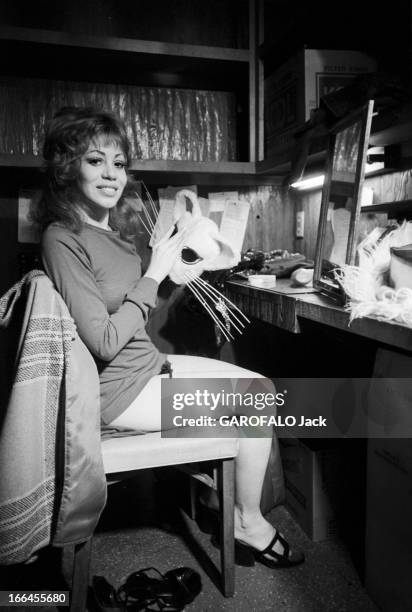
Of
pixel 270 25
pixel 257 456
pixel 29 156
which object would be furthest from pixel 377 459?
pixel 270 25

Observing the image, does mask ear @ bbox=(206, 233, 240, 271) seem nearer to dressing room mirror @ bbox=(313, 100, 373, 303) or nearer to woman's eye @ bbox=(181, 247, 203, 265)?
woman's eye @ bbox=(181, 247, 203, 265)

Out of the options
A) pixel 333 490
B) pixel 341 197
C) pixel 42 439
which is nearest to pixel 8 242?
pixel 42 439

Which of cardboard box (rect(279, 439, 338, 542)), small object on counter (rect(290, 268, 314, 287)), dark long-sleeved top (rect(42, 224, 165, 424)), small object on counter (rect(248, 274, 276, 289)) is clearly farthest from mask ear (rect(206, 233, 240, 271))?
cardboard box (rect(279, 439, 338, 542))

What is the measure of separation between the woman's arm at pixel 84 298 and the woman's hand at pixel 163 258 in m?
0.16

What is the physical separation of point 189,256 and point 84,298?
0.69 m

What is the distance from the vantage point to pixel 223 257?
1.76 metres

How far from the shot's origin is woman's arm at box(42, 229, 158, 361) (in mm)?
1124

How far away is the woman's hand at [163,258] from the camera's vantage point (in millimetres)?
1346

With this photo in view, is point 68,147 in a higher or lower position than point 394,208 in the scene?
higher

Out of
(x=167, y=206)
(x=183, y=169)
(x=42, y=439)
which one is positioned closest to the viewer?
(x=42, y=439)

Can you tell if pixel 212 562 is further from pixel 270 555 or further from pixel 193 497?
pixel 193 497

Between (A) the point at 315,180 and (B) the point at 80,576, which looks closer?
(B) the point at 80,576

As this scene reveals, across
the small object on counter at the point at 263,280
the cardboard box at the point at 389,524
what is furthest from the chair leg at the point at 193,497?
the small object on counter at the point at 263,280

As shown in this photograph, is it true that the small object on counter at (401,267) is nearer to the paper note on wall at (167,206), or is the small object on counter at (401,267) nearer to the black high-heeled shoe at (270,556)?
the black high-heeled shoe at (270,556)
